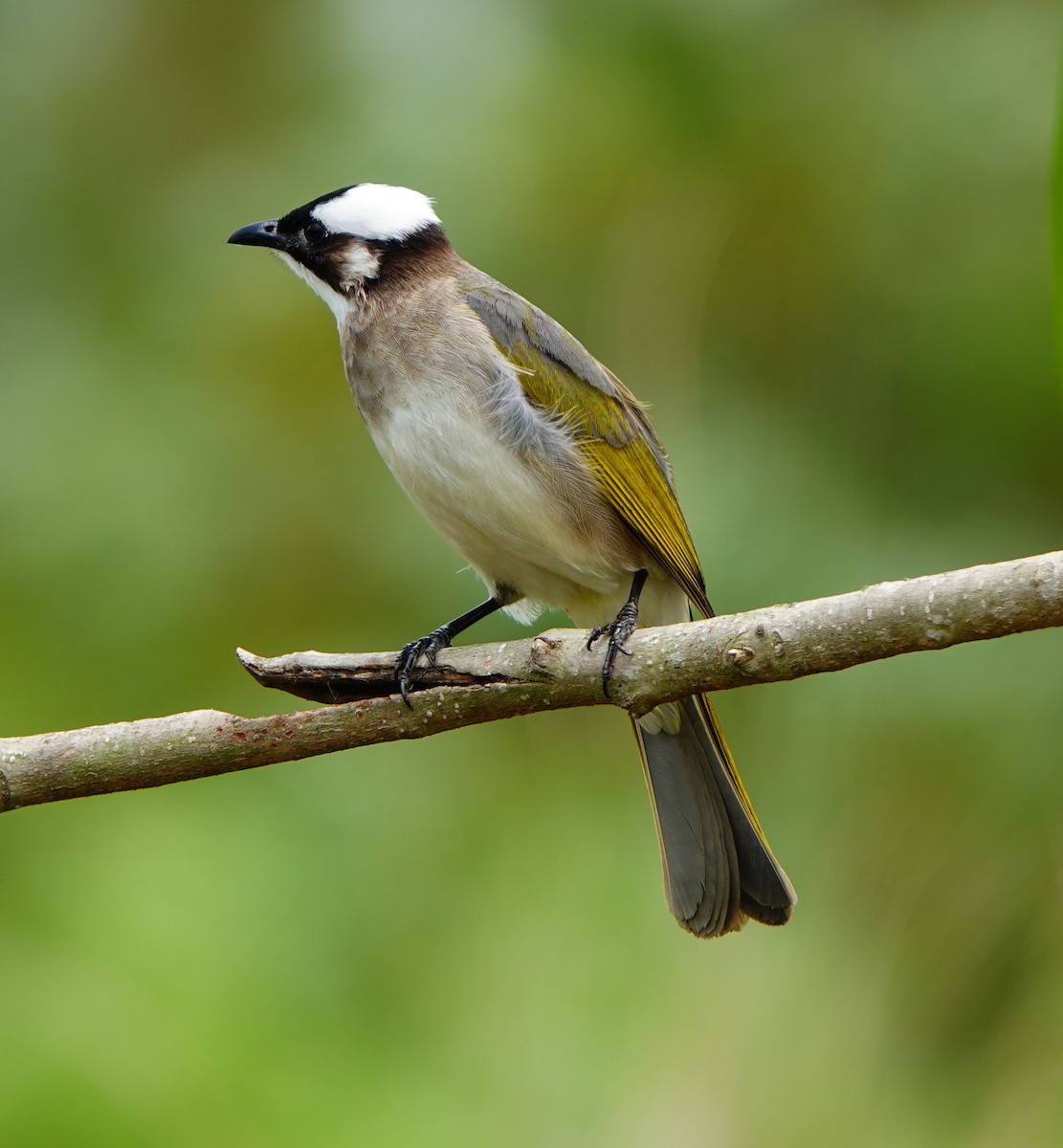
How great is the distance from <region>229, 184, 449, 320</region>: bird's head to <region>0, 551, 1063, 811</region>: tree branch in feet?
4.26

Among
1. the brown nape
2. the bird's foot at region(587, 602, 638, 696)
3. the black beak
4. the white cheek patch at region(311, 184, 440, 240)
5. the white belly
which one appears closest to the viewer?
the bird's foot at region(587, 602, 638, 696)

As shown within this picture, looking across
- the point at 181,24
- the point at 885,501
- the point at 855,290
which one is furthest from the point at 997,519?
the point at 181,24

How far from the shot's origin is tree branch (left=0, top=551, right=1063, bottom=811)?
2.31 metres

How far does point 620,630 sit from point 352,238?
1.51 m

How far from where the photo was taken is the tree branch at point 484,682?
2.31 metres

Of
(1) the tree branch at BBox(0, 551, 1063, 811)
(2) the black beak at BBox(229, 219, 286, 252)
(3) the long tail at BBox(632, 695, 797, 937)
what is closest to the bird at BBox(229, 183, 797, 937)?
(3) the long tail at BBox(632, 695, 797, 937)

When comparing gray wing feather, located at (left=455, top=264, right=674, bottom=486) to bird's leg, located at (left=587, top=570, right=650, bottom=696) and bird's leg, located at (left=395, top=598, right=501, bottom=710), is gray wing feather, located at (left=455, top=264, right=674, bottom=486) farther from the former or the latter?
bird's leg, located at (left=395, top=598, right=501, bottom=710)

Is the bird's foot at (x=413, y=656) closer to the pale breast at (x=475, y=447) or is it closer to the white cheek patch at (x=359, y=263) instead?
the pale breast at (x=475, y=447)

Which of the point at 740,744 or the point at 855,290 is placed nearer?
the point at 740,744

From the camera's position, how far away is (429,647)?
3279 mm

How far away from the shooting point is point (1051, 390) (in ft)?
15.8

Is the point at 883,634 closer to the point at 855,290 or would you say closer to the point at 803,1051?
the point at 803,1051

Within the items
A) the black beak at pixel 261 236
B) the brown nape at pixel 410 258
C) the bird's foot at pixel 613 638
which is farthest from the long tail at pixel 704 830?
the black beak at pixel 261 236

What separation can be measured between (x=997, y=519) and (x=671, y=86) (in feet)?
7.14
